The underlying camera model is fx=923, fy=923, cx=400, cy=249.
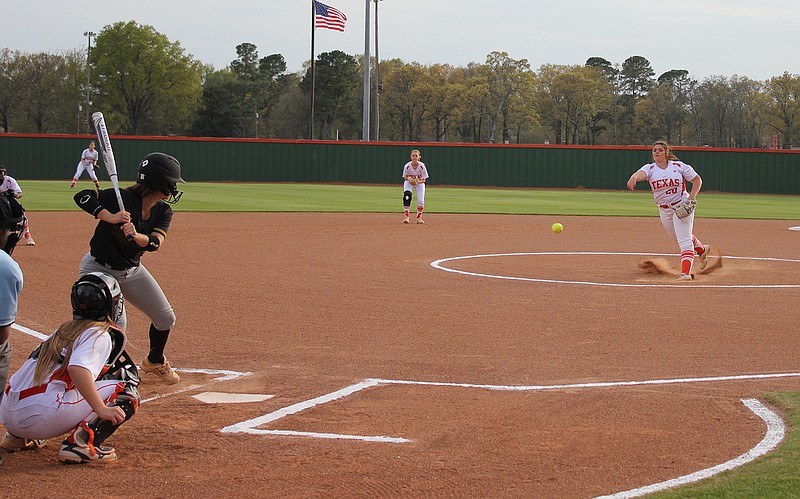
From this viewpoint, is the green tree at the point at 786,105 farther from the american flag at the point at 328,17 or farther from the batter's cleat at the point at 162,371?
the batter's cleat at the point at 162,371

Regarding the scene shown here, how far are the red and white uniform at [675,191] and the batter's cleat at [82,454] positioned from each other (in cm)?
1090

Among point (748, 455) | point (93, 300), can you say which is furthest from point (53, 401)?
point (748, 455)

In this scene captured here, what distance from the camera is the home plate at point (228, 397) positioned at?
707 centimetres

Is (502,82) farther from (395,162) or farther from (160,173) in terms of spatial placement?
(160,173)

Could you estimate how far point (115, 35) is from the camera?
93.2 m

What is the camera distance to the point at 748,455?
570 centimetres

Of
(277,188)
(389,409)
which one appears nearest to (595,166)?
(277,188)

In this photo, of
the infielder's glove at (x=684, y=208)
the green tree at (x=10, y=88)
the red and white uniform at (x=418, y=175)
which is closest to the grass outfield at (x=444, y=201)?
the red and white uniform at (x=418, y=175)

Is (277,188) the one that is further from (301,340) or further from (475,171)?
(301,340)

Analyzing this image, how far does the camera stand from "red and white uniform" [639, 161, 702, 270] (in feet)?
48.1

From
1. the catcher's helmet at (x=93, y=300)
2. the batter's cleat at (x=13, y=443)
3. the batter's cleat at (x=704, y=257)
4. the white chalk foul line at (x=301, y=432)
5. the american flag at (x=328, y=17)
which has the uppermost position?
the american flag at (x=328, y=17)

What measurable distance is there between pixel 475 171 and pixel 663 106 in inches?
1551

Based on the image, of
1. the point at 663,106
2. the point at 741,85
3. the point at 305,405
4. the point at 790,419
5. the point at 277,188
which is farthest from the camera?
the point at 663,106

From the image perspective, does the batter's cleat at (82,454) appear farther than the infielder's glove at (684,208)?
No
